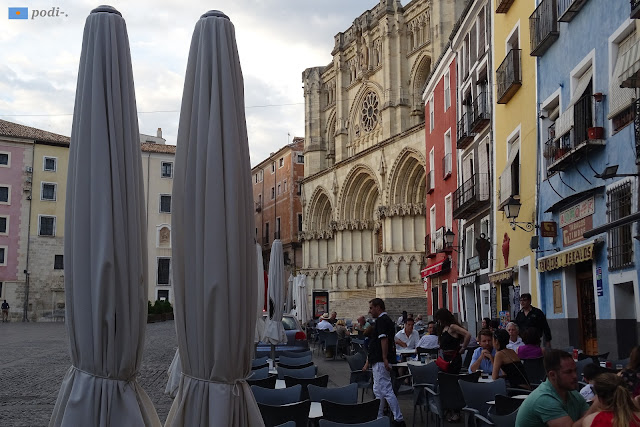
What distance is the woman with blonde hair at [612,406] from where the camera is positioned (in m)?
4.35

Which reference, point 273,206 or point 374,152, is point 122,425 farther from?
point 273,206

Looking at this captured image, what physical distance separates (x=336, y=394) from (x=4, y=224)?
50782mm

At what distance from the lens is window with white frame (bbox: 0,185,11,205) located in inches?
2067

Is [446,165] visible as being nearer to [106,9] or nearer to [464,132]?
[464,132]

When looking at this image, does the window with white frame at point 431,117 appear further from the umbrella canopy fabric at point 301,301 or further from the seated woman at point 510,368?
the seated woman at point 510,368

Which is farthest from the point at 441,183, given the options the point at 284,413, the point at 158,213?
the point at 158,213

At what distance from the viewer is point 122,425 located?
462cm

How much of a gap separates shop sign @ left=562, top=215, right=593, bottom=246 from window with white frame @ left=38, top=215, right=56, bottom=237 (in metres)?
46.8

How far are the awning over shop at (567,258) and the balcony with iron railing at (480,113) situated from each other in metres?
6.49

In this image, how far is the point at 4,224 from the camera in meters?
52.2

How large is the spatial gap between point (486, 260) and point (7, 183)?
42.4 meters

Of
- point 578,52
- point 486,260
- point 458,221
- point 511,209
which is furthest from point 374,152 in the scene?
point 578,52

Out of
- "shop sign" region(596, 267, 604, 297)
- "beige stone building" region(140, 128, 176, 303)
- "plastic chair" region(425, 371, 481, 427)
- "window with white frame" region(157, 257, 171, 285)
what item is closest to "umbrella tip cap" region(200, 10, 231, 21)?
"plastic chair" region(425, 371, 481, 427)

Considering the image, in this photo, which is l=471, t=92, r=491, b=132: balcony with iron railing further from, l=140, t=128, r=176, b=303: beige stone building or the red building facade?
l=140, t=128, r=176, b=303: beige stone building
